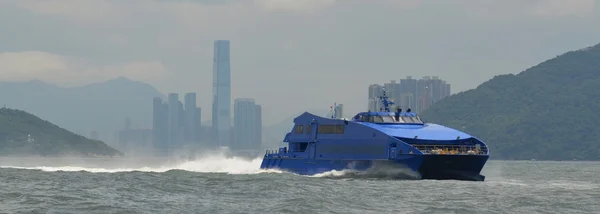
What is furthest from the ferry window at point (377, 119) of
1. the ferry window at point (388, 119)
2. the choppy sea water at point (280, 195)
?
the choppy sea water at point (280, 195)

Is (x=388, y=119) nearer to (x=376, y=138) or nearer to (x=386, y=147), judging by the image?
(x=376, y=138)

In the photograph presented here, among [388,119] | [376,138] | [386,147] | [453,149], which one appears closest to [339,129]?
[388,119]

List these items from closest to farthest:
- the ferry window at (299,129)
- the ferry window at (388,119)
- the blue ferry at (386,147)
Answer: the blue ferry at (386,147) < the ferry window at (388,119) < the ferry window at (299,129)

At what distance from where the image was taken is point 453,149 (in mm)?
79500

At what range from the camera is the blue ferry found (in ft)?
254

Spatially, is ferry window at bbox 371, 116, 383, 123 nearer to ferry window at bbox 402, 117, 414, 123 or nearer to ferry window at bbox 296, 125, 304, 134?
ferry window at bbox 402, 117, 414, 123

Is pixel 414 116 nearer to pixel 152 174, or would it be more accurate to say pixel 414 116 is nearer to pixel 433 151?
pixel 433 151

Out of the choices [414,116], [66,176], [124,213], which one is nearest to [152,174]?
[66,176]

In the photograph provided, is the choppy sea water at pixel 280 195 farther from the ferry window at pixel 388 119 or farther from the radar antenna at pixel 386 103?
the radar antenna at pixel 386 103

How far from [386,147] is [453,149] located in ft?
16.9

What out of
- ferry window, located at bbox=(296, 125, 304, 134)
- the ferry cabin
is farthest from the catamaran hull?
ferry window, located at bbox=(296, 125, 304, 134)

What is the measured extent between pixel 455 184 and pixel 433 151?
4184 mm

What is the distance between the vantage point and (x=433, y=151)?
7738 cm

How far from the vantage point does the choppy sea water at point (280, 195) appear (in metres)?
55.8
